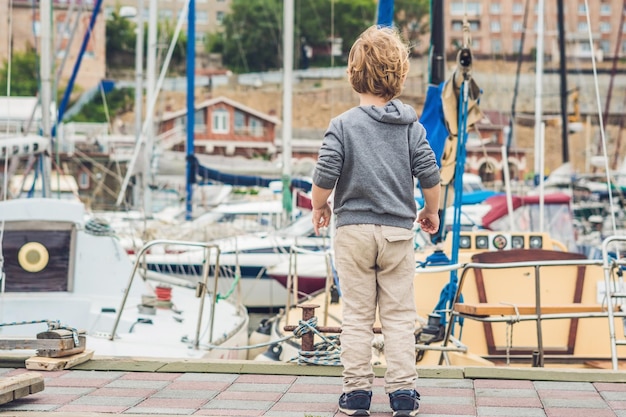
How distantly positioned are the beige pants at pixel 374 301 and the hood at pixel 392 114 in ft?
1.48

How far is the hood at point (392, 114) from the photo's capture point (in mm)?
4570

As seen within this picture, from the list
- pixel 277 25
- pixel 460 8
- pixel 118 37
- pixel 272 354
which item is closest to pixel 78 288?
pixel 272 354

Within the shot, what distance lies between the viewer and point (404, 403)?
14.8 feet

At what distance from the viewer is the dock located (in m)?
4.64

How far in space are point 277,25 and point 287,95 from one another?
174 feet

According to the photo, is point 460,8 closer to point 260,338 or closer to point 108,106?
point 108,106

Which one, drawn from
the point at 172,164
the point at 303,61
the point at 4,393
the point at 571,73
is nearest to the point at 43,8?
the point at 4,393

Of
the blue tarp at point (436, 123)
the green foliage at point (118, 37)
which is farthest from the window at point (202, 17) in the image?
the blue tarp at point (436, 123)

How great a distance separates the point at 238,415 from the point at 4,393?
1012mm

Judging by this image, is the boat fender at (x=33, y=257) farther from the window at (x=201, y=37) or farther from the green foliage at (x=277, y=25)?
the window at (x=201, y=37)

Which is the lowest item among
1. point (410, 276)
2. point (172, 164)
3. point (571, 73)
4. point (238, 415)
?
point (238, 415)

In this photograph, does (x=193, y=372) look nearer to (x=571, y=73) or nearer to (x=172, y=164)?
(x=172, y=164)

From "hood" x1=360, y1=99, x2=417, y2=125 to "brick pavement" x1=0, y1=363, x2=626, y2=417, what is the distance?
4.11 feet

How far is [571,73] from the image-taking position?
63.7 metres
